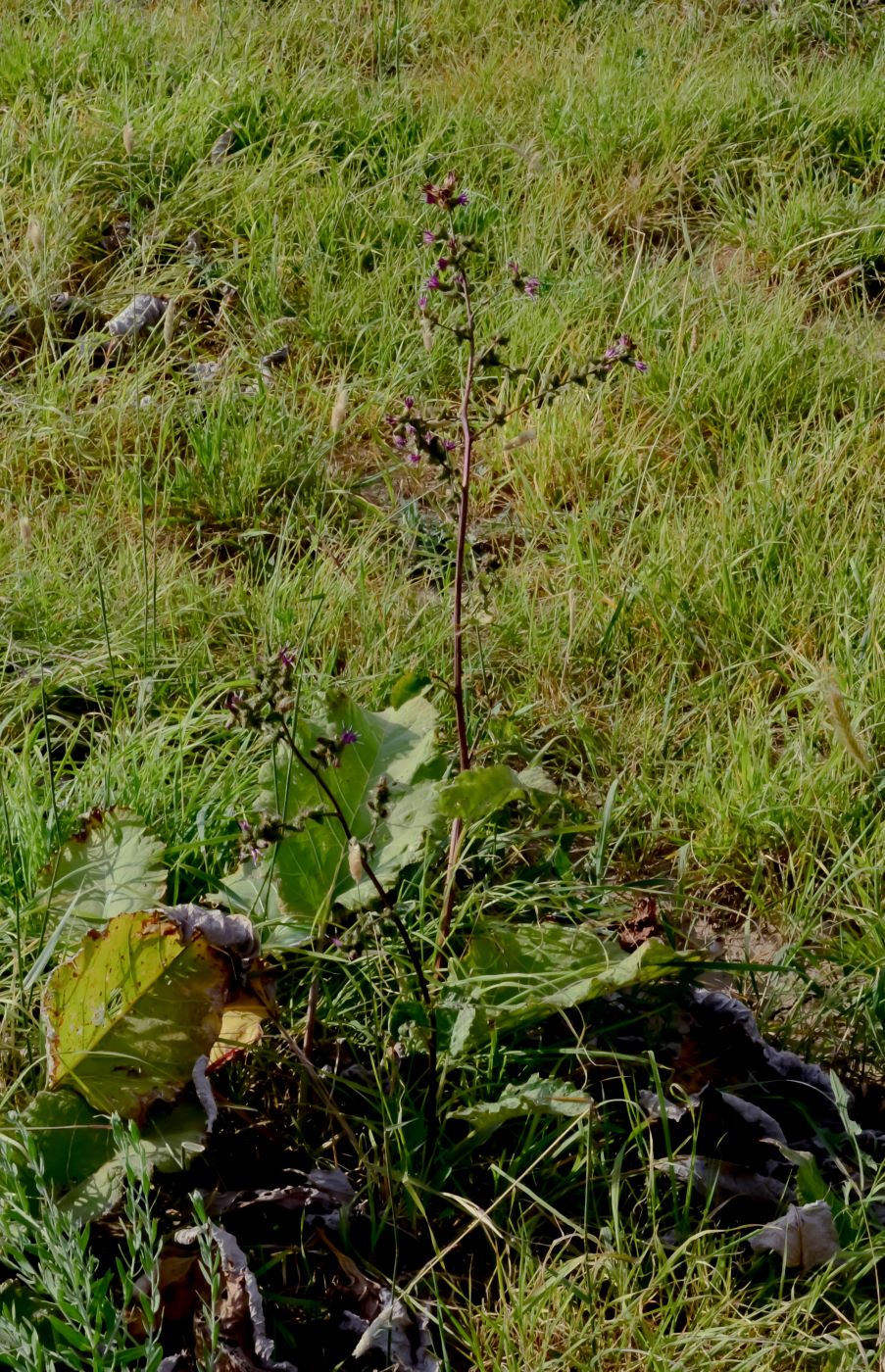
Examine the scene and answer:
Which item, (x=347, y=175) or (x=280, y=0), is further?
(x=280, y=0)

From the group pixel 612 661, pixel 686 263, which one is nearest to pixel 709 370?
pixel 686 263

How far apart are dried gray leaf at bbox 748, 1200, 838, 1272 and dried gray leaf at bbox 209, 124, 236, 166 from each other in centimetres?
339

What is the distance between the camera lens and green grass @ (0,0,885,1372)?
234 cm

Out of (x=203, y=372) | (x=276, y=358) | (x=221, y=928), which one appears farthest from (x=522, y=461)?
(x=221, y=928)

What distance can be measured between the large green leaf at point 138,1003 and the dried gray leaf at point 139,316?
7.08 ft

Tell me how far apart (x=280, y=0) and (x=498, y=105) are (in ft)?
3.42

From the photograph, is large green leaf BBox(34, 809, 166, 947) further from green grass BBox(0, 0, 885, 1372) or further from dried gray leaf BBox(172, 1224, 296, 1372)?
dried gray leaf BBox(172, 1224, 296, 1372)

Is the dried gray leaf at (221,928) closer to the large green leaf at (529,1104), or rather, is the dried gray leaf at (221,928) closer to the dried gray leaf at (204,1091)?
the dried gray leaf at (204,1091)

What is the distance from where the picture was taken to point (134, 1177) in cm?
169

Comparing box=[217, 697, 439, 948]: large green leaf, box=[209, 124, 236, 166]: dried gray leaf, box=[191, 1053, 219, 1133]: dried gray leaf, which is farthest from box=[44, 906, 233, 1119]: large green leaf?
box=[209, 124, 236, 166]: dried gray leaf

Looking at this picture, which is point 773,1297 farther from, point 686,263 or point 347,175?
point 347,175

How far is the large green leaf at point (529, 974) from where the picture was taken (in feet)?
6.22

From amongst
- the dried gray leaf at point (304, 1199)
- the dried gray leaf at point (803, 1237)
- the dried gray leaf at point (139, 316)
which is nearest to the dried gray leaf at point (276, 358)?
the dried gray leaf at point (139, 316)

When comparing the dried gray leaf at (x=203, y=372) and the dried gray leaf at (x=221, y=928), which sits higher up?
the dried gray leaf at (x=221, y=928)
